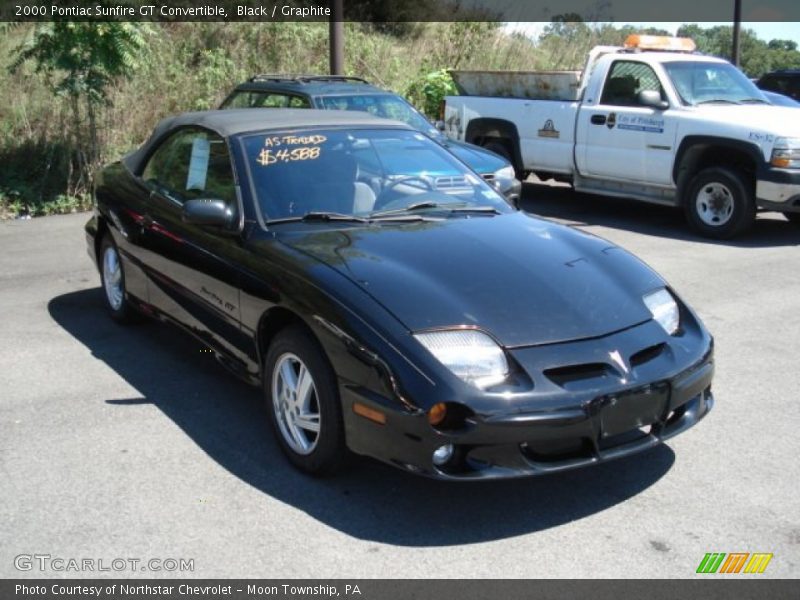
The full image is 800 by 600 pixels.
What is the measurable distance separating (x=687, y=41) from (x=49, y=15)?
7930 mm

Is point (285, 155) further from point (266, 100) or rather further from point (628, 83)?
point (628, 83)

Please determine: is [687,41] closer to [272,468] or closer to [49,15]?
[49,15]

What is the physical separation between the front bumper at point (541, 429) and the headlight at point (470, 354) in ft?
0.34

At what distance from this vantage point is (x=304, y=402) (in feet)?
13.4

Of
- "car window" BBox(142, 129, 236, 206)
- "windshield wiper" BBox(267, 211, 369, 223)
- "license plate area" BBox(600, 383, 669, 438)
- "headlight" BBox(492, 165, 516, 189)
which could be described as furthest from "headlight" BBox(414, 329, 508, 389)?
"headlight" BBox(492, 165, 516, 189)

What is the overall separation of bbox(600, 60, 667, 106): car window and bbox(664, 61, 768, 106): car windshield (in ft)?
0.69

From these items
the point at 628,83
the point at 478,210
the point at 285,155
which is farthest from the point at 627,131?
the point at 285,155

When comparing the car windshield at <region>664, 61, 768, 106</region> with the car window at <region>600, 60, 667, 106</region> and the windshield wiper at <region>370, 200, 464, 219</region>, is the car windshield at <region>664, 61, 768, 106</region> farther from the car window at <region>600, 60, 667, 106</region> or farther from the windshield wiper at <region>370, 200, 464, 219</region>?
the windshield wiper at <region>370, 200, 464, 219</region>

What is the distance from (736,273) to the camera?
27.3ft

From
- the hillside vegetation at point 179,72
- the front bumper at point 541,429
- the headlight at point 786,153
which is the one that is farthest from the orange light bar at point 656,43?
the front bumper at point 541,429

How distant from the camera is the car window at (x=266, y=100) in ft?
32.7

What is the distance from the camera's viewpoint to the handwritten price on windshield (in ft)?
16.2

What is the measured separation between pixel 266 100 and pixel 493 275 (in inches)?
273
